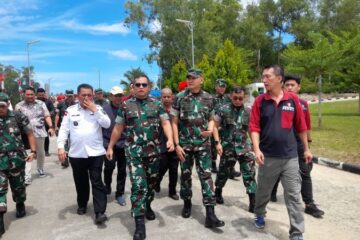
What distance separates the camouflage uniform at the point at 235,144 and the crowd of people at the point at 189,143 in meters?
0.01

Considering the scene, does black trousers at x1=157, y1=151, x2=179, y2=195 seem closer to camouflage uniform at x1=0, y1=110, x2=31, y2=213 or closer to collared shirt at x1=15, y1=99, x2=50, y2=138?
→ camouflage uniform at x1=0, y1=110, x2=31, y2=213

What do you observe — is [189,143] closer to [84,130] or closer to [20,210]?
[84,130]

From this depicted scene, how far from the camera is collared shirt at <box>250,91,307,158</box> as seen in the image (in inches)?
168

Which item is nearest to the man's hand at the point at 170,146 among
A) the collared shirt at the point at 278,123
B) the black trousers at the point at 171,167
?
the collared shirt at the point at 278,123

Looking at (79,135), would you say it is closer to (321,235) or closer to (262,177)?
(262,177)

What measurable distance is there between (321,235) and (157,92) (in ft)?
12.3

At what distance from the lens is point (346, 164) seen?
8.12 metres

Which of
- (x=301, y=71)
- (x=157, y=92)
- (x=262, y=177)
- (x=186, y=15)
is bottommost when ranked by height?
(x=262, y=177)

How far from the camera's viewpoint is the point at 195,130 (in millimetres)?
4902

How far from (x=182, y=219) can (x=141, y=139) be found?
1323mm

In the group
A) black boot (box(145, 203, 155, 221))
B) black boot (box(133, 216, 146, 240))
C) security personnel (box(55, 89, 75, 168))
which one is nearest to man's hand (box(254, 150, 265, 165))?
black boot (box(133, 216, 146, 240))

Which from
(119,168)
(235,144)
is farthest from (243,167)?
(119,168)

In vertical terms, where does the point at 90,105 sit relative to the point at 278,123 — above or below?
above

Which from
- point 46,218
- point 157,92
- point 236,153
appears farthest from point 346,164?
point 46,218
